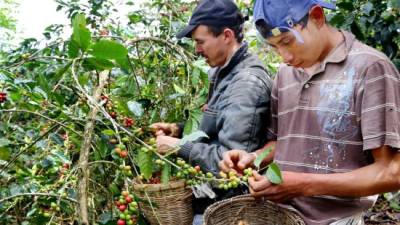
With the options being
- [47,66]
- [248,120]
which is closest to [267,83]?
[248,120]

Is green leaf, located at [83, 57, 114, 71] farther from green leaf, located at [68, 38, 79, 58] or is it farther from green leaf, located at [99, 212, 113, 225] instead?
green leaf, located at [99, 212, 113, 225]

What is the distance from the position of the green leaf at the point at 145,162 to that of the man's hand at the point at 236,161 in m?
0.29

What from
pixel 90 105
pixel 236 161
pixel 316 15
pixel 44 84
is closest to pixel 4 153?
pixel 44 84

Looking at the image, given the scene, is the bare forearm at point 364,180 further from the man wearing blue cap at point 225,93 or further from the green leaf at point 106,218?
the green leaf at point 106,218

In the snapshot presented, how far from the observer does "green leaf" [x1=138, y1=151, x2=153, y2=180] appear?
1620 mm

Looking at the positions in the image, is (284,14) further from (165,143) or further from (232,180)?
(165,143)

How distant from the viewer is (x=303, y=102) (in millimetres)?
1732

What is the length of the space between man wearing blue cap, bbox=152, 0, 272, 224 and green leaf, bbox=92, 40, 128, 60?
0.59 meters

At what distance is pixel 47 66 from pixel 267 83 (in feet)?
3.09

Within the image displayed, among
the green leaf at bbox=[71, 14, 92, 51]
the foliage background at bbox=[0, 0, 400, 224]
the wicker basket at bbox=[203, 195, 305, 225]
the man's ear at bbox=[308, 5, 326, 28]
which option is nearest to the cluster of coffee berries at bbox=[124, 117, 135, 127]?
Result: the foliage background at bbox=[0, 0, 400, 224]

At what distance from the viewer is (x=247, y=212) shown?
5.94 ft

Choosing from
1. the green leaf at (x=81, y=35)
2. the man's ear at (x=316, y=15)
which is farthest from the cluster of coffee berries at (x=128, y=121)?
the man's ear at (x=316, y=15)

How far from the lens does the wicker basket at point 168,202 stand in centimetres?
187

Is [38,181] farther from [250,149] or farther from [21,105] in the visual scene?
[250,149]
